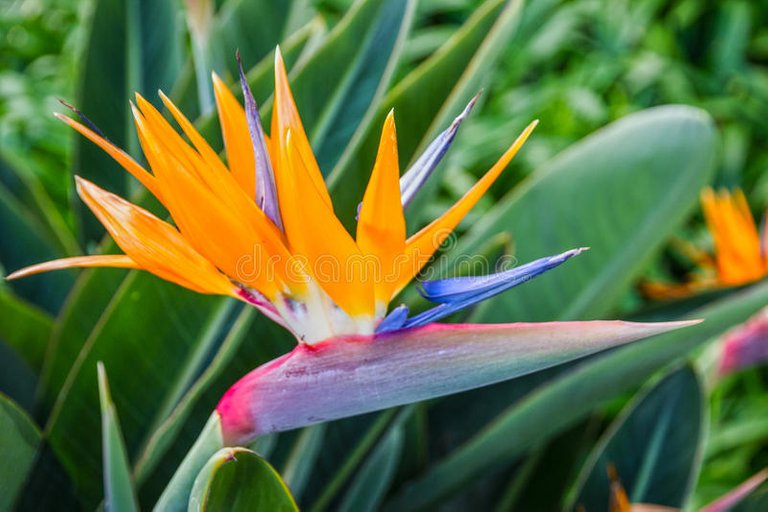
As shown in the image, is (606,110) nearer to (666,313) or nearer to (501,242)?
(666,313)

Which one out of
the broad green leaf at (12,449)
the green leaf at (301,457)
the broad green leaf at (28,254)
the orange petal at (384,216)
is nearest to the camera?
the orange petal at (384,216)

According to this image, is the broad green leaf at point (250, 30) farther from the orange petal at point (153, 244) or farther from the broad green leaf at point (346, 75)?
the orange petal at point (153, 244)

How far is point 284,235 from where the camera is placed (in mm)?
400

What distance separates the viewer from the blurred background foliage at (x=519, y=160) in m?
0.67

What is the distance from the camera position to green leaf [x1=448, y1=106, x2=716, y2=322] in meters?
0.77

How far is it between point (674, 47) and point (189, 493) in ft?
7.01

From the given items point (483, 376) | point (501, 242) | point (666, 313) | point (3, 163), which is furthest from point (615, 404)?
point (483, 376)

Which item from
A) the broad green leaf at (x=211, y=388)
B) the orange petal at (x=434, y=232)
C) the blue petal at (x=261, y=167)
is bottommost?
the broad green leaf at (x=211, y=388)

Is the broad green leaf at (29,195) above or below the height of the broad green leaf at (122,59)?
below

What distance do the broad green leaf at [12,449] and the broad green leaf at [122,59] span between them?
428 millimetres

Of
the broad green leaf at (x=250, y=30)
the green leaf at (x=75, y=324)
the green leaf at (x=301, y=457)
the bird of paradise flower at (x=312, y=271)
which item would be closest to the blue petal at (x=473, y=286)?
the bird of paradise flower at (x=312, y=271)

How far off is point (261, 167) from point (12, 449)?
0.23 metres

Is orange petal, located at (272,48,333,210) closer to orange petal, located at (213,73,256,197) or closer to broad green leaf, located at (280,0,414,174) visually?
orange petal, located at (213,73,256,197)

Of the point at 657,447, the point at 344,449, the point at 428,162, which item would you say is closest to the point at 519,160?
the point at 657,447
